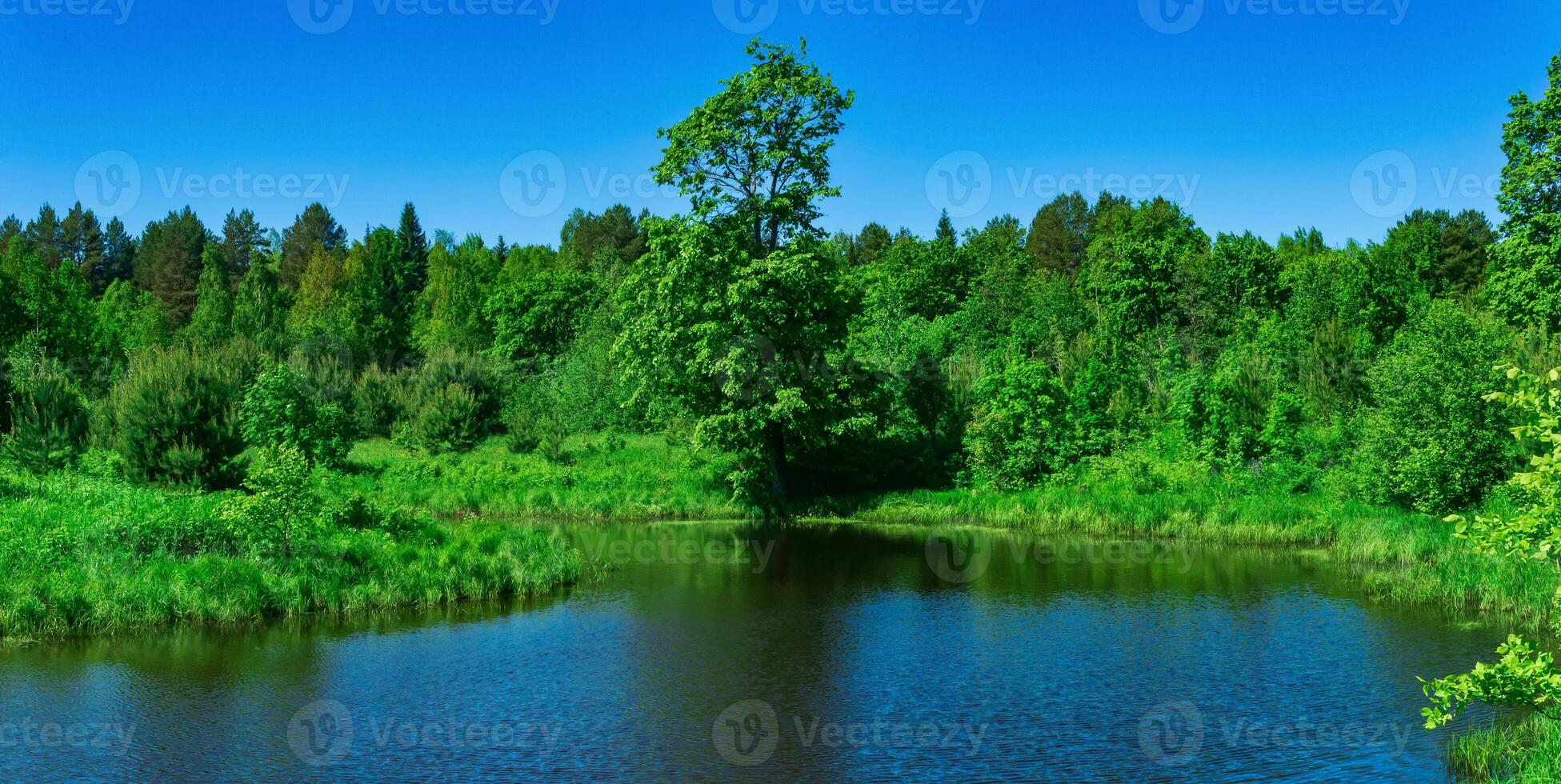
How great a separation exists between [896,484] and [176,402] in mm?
26245

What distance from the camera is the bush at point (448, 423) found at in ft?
175

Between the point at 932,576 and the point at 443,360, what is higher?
the point at 443,360

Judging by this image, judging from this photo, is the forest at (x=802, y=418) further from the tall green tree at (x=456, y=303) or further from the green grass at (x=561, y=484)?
the tall green tree at (x=456, y=303)

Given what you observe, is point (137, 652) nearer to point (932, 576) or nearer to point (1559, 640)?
point (932, 576)

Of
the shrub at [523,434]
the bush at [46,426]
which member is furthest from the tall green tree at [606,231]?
the bush at [46,426]

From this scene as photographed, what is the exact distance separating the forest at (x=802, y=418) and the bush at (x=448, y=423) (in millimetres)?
163

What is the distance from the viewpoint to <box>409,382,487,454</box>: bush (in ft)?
175

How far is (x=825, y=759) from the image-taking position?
15.9 meters

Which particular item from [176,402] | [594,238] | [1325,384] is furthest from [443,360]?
[594,238]

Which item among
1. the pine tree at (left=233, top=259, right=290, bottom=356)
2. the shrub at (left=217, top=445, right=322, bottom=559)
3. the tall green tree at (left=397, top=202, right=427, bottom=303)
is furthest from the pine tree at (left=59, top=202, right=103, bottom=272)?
the shrub at (left=217, top=445, right=322, bottom=559)

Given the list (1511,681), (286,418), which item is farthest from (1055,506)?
(286,418)

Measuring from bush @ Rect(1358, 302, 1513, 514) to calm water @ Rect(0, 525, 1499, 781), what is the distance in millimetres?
5163

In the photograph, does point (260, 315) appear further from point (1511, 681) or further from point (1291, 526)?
point (1511, 681)

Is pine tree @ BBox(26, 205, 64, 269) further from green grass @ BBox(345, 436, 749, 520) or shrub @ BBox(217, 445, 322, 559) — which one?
shrub @ BBox(217, 445, 322, 559)
